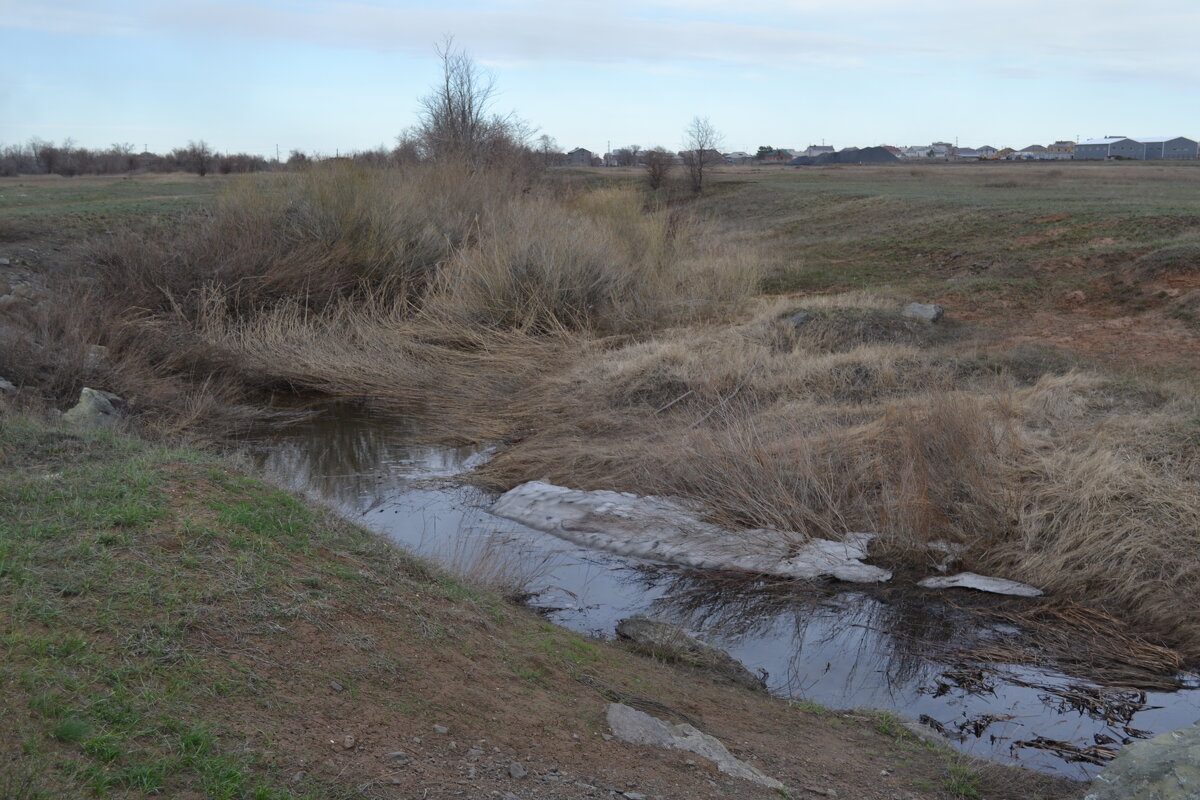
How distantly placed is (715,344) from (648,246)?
21.8 ft

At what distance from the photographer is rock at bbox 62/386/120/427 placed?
8.22 m

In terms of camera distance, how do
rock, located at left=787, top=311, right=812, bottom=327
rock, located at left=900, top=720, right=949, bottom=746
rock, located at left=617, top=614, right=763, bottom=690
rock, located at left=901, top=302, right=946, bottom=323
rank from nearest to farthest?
rock, located at left=900, top=720, right=949, bottom=746 < rock, located at left=617, top=614, right=763, bottom=690 < rock, located at left=787, top=311, right=812, bottom=327 < rock, located at left=901, top=302, right=946, bottom=323

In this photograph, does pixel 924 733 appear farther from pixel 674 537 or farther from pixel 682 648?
pixel 674 537

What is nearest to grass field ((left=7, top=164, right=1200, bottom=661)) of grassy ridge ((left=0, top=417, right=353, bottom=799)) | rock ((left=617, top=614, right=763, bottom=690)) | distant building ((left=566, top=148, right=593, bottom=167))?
rock ((left=617, top=614, right=763, bottom=690))

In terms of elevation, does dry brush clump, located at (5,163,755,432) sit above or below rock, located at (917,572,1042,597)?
above

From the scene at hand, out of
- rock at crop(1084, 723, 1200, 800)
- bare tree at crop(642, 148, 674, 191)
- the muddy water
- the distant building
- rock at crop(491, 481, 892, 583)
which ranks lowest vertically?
the muddy water

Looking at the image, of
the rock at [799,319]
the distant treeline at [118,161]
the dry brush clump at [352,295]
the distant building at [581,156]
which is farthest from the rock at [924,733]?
the distant building at [581,156]

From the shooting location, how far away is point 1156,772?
325cm

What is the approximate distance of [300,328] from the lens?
13.7 meters

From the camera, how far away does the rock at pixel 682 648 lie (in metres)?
5.53

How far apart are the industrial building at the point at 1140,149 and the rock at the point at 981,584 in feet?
330

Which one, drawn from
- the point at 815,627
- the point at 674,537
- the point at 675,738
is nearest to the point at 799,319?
the point at 674,537

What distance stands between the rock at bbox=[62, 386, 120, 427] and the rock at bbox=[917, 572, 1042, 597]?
22.4 ft

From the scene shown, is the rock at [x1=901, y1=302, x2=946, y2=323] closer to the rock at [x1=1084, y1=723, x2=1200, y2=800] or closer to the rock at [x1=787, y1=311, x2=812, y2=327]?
the rock at [x1=787, y1=311, x2=812, y2=327]
